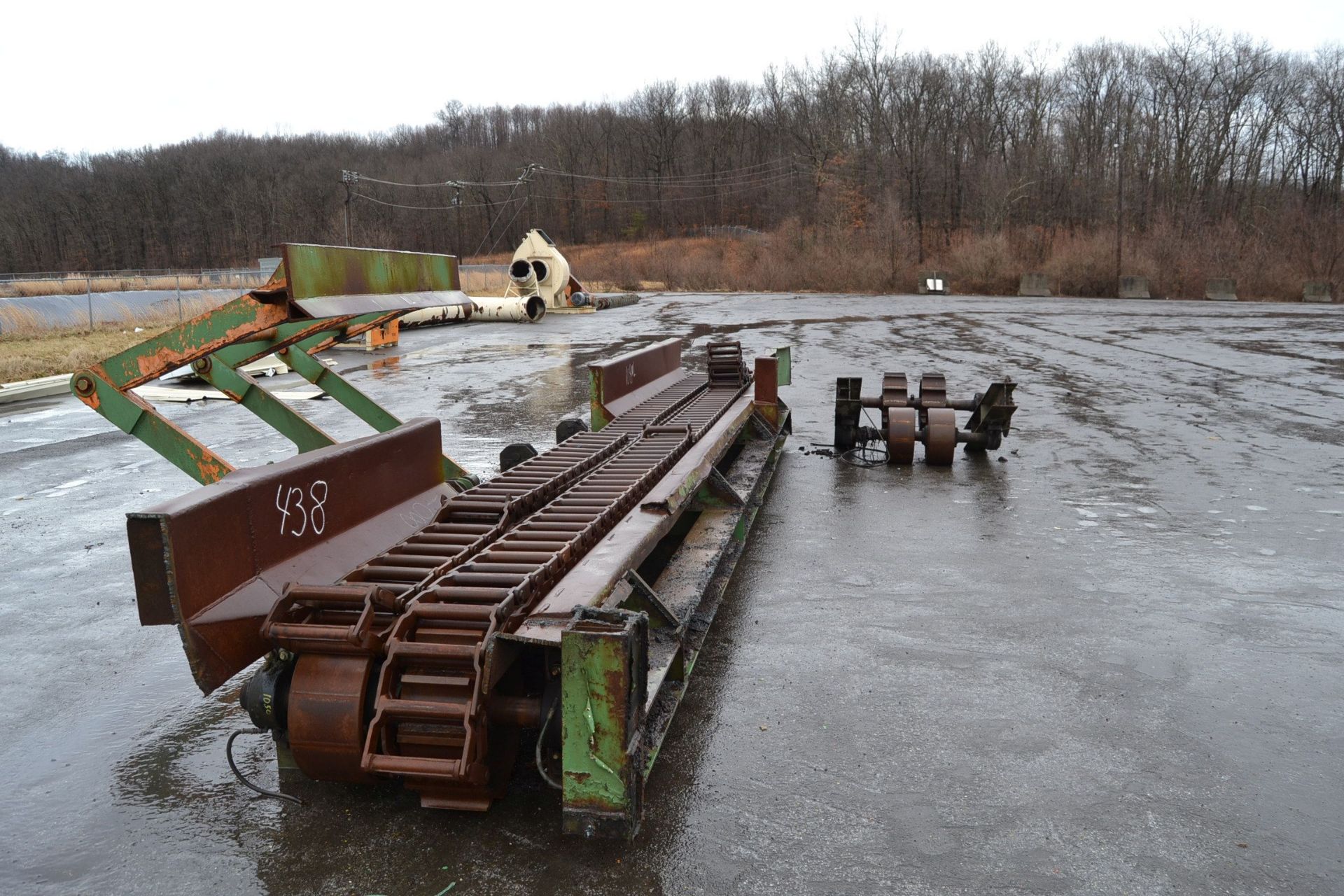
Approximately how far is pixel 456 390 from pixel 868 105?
62.9 metres

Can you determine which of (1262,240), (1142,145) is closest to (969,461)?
(1262,240)

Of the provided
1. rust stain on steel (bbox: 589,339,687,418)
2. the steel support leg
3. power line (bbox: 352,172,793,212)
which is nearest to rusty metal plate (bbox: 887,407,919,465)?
rust stain on steel (bbox: 589,339,687,418)

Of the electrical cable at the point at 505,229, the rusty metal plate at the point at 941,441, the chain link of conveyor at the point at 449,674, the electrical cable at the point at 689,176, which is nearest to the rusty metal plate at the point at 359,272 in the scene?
the chain link of conveyor at the point at 449,674

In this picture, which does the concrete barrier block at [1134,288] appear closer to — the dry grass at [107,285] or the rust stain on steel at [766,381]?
the dry grass at [107,285]

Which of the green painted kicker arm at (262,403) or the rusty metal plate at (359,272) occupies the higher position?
the rusty metal plate at (359,272)

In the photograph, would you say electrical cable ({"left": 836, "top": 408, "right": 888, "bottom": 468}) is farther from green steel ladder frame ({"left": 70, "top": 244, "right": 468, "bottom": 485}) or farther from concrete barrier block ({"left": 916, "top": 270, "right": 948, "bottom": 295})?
concrete barrier block ({"left": 916, "top": 270, "right": 948, "bottom": 295})

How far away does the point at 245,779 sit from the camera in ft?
10.5

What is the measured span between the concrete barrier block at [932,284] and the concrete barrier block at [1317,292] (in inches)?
554

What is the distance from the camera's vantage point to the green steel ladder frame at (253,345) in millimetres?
4059

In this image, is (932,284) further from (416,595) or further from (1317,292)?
(416,595)

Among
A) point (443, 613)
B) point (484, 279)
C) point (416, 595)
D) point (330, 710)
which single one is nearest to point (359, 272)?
point (416, 595)

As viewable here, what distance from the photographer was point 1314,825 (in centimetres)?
296

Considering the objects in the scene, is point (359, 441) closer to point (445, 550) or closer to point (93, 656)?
point (445, 550)

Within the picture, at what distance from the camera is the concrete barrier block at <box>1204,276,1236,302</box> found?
37.9 meters
